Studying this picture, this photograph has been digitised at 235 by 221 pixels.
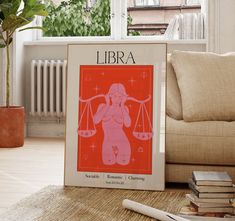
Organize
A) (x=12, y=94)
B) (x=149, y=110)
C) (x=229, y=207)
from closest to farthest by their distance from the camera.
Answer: (x=229, y=207) → (x=149, y=110) → (x=12, y=94)

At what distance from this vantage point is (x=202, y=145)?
8.20 feet

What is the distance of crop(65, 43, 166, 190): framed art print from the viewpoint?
8.07ft

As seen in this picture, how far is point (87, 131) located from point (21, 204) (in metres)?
0.53

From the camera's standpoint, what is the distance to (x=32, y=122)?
5270mm

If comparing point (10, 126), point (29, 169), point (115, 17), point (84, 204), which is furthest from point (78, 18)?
point (84, 204)

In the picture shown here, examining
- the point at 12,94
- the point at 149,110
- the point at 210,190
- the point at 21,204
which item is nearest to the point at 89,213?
the point at 21,204

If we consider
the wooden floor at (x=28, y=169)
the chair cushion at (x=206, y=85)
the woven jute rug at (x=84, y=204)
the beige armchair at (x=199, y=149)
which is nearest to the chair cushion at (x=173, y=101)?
the chair cushion at (x=206, y=85)

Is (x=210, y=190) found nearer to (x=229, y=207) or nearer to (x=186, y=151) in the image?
(x=229, y=207)

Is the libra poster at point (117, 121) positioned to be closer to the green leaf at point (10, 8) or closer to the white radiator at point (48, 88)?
the green leaf at point (10, 8)

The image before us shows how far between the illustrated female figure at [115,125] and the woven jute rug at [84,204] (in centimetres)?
17

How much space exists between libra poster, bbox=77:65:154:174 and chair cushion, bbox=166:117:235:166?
0.44 ft

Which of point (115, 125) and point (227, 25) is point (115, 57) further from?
point (227, 25)

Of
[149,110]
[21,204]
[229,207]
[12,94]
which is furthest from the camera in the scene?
[12,94]

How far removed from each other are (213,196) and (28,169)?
5.69 feet
